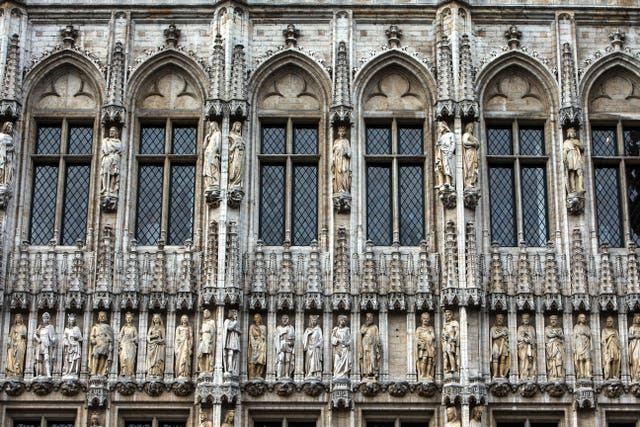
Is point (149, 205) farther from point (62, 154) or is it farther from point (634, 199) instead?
point (634, 199)

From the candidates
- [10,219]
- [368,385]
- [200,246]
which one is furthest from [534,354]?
[10,219]

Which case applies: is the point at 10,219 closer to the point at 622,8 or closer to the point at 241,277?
the point at 241,277

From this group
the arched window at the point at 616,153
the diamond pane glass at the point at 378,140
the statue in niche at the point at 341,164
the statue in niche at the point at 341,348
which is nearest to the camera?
the statue in niche at the point at 341,348

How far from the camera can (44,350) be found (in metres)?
25.5

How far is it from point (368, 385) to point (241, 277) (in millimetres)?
3617

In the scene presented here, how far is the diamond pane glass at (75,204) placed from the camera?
88.2 ft

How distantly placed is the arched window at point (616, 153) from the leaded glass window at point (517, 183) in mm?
1255

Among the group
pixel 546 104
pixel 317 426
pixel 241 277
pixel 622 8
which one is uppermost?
pixel 622 8

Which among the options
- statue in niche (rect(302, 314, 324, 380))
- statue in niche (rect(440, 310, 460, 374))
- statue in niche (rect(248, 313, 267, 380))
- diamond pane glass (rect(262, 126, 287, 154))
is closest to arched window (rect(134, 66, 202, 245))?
diamond pane glass (rect(262, 126, 287, 154))

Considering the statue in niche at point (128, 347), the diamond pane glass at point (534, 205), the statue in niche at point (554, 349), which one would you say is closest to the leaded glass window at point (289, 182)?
the statue in niche at point (128, 347)

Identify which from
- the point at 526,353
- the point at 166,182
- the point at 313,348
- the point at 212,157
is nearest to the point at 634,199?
the point at 526,353

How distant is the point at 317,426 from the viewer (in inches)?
997

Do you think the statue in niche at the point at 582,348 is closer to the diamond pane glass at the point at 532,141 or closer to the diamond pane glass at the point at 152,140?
the diamond pane glass at the point at 532,141

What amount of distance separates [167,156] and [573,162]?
9219 millimetres
